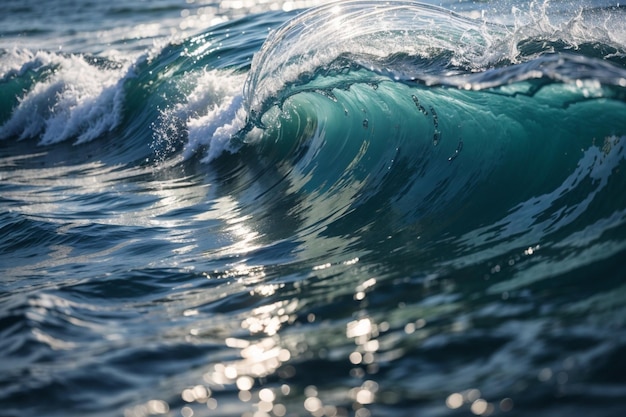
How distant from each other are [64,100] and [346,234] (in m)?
9.64

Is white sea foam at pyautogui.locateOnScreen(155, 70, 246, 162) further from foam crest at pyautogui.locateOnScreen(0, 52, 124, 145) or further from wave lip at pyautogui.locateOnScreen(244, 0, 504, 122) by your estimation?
foam crest at pyautogui.locateOnScreen(0, 52, 124, 145)

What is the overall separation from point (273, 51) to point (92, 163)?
3.73 meters

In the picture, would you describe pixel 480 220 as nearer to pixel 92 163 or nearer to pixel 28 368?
pixel 28 368

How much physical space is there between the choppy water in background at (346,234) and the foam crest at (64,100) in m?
1.17

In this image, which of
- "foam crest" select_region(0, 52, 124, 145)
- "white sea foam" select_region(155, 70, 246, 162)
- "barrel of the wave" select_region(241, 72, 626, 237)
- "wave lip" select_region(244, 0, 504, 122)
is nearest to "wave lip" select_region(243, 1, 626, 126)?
"wave lip" select_region(244, 0, 504, 122)

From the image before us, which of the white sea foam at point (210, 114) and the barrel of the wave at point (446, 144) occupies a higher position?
the white sea foam at point (210, 114)

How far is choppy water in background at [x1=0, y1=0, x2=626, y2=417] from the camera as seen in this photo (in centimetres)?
332

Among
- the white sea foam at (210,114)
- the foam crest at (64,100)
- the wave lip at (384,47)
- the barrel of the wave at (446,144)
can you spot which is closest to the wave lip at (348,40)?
the wave lip at (384,47)

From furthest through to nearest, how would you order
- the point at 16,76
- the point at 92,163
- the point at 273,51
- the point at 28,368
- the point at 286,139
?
the point at 16,76 → the point at 92,163 → the point at 286,139 → the point at 273,51 → the point at 28,368

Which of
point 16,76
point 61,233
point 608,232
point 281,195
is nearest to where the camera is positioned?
point 608,232

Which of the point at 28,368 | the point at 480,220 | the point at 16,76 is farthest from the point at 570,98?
the point at 16,76

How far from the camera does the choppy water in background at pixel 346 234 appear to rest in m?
3.32

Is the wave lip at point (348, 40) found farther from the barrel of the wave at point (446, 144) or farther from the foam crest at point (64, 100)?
the foam crest at point (64, 100)

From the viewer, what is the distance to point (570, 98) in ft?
18.8
